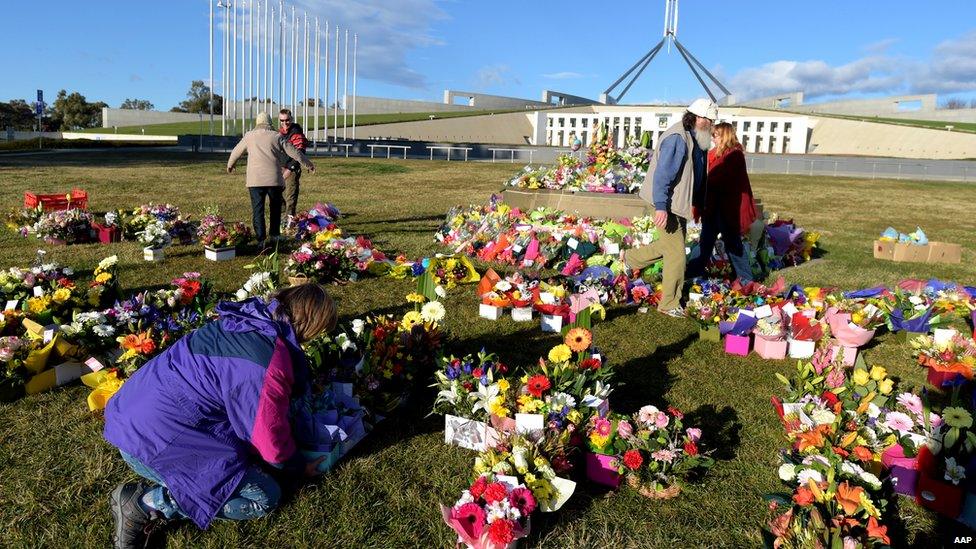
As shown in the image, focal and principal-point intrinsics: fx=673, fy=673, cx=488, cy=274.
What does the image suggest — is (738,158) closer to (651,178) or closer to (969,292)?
(651,178)

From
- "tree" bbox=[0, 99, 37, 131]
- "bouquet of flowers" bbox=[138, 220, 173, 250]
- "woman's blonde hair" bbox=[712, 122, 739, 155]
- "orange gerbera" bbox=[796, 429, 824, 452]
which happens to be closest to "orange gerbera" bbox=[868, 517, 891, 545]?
"orange gerbera" bbox=[796, 429, 824, 452]

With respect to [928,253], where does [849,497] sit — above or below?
below

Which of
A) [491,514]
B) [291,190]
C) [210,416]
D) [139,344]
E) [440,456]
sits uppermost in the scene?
[291,190]

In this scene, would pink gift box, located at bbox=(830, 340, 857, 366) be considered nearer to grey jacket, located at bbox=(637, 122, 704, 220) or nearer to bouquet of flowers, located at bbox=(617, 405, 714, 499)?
grey jacket, located at bbox=(637, 122, 704, 220)

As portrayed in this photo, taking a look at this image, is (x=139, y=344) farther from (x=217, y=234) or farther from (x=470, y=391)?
(x=217, y=234)

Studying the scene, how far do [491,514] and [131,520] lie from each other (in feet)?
4.72

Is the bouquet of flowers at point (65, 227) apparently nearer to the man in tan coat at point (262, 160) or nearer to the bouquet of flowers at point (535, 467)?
the man in tan coat at point (262, 160)

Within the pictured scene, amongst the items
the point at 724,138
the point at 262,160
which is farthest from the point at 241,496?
the point at 262,160

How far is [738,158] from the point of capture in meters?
6.78

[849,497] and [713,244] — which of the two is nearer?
[849,497]

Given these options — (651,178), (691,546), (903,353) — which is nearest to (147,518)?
(691,546)

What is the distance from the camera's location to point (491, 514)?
Answer: 266 cm

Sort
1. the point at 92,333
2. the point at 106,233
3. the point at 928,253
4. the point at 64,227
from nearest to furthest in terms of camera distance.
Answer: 1. the point at 92,333
2. the point at 64,227
3. the point at 106,233
4. the point at 928,253

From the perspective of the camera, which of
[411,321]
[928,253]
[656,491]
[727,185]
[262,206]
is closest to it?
[656,491]
